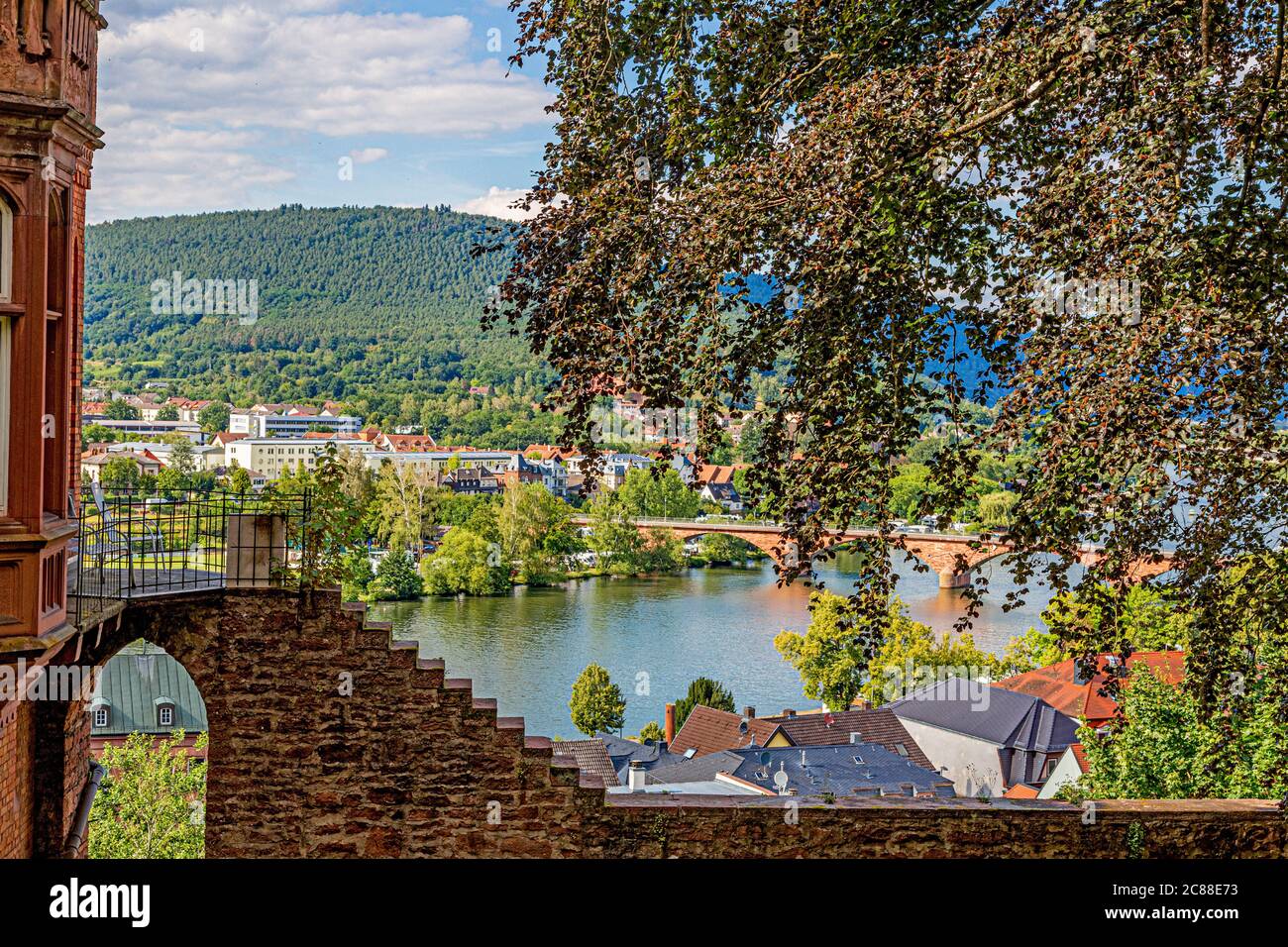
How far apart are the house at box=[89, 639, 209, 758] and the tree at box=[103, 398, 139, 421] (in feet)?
125

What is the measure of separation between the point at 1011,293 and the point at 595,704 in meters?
22.8

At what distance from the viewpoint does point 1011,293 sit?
397 centimetres

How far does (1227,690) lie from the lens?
178 inches

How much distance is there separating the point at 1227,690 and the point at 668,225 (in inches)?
105

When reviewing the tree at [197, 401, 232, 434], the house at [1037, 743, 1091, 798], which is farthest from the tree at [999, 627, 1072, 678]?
the tree at [197, 401, 232, 434]

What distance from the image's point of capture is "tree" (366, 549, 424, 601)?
3797 cm

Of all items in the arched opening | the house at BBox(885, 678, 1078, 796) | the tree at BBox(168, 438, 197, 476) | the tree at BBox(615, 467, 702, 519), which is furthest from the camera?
the tree at BBox(615, 467, 702, 519)

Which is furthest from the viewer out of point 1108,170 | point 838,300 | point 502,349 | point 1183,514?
point 502,349

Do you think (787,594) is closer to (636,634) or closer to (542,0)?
(636,634)

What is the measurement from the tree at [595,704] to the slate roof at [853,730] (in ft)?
11.0

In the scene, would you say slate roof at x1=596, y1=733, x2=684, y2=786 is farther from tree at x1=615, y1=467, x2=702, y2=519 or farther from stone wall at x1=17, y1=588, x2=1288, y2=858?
A: tree at x1=615, y1=467, x2=702, y2=519

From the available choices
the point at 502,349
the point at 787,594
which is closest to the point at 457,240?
the point at 502,349

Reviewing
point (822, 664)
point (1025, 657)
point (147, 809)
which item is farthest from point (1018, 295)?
point (1025, 657)

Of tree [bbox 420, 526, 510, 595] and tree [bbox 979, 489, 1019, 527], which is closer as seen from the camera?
tree [bbox 979, 489, 1019, 527]
